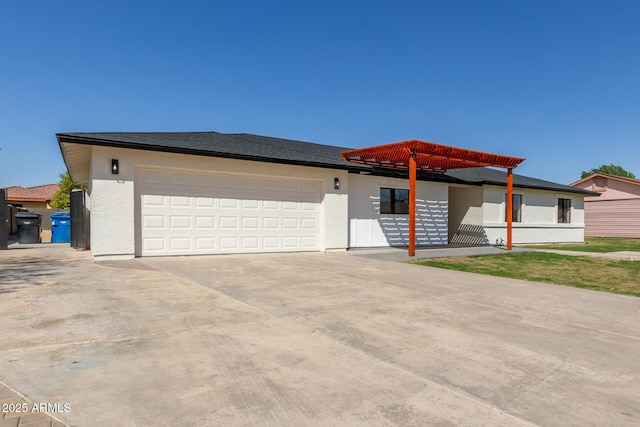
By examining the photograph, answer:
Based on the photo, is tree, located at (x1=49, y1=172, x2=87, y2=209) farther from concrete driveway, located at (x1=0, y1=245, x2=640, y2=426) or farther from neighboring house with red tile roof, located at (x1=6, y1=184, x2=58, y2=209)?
concrete driveway, located at (x1=0, y1=245, x2=640, y2=426)

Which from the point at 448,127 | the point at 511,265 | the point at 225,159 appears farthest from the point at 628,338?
the point at 448,127

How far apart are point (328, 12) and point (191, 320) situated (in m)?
14.5

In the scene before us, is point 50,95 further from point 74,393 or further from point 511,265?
point 511,265

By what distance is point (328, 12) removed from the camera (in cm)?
1507

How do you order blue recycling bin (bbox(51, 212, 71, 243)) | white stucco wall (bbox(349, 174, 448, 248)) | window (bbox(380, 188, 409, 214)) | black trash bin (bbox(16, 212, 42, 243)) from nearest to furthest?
white stucco wall (bbox(349, 174, 448, 248)) < window (bbox(380, 188, 409, 214)) < black trash bin (bbox(16, 212, 42, 243)) < blue recycling bin (bbox(51, 212, 71, 243))

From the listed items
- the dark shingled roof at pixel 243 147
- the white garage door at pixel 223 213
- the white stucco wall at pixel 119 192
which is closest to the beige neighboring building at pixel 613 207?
the dark shingled roof at pixel 243 147

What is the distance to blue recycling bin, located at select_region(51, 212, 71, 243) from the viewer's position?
16.8 meters

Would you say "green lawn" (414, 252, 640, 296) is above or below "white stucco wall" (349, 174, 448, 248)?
below

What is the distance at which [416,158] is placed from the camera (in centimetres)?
1266

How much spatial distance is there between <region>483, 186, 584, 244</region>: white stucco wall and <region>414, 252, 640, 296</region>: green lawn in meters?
4.69

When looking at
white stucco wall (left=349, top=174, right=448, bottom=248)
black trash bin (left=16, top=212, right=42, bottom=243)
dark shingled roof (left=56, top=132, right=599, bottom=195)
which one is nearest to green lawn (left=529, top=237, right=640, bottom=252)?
dark shingled roof (left=56, top=132, right=599, bottom=195)

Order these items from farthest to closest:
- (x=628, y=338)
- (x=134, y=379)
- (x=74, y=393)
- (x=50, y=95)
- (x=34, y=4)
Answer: (x=50, y=95), (x=34, y=4), (x=628, y=338), (x=134, y=379), (x=74, y=393)

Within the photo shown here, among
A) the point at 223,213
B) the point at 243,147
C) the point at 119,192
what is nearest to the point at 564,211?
the point at 243,147

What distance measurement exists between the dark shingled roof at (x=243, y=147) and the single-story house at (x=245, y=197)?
42 mm
